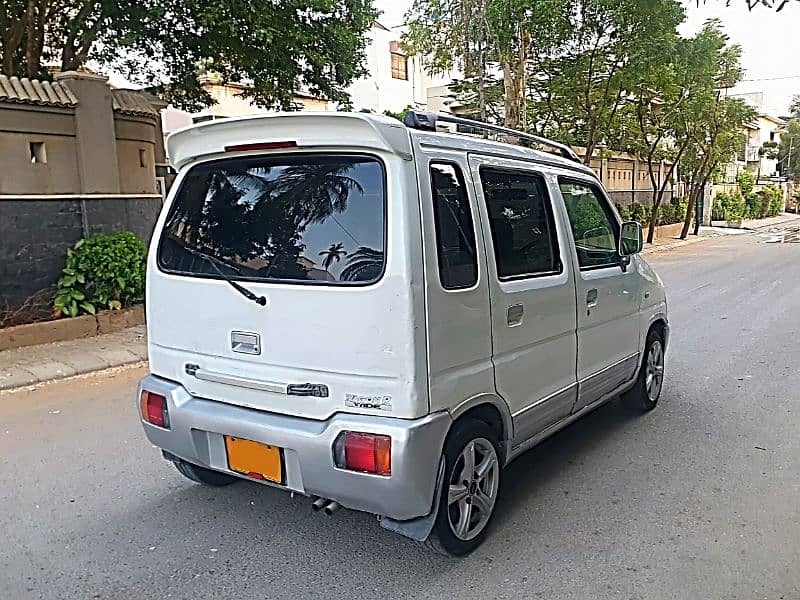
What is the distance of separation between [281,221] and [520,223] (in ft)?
4.16

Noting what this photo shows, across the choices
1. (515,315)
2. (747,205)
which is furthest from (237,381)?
(747,205)

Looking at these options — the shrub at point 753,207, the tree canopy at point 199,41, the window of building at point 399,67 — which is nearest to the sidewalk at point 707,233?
the shrub at point 753,207

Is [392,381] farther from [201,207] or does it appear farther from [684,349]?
[684,349]

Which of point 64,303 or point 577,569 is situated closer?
point 577,569

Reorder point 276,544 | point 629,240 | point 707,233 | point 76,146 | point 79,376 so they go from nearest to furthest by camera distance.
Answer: point 276,544 → point 629,240 → point 79,376 → point 76,146 → point 707,233

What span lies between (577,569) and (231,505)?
1.85 metres

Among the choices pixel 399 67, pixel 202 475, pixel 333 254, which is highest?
pixel 399 67

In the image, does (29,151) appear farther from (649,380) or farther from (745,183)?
(745,183)

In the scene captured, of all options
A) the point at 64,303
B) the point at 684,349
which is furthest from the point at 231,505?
the point at 684,349

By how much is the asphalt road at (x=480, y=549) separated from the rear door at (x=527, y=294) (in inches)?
24.0

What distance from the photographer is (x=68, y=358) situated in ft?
23.6

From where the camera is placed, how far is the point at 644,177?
2731 centimetres

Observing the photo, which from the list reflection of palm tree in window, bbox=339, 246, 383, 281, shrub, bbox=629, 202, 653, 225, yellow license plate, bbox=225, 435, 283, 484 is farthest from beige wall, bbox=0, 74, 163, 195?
shrub, bbox=629, 202, 653, 225

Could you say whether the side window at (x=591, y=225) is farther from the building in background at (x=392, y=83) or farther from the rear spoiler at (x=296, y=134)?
the building in background at (x=392, y=83)
